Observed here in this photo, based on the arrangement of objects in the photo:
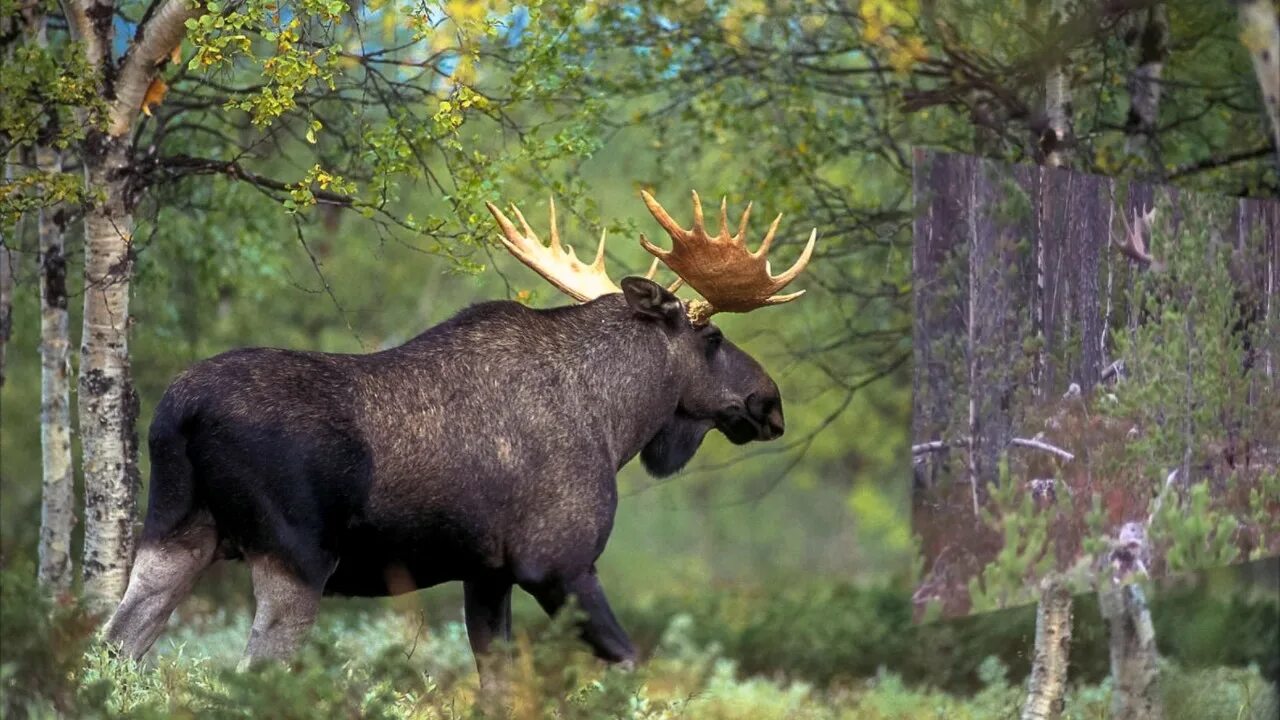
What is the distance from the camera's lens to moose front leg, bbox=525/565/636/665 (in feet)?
25.5

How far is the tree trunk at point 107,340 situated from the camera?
901 centimetres

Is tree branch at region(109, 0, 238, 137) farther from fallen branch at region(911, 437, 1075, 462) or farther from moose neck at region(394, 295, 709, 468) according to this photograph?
fallen branch at region(911, 437, 1075, 462)

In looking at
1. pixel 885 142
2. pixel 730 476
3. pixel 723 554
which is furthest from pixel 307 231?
pixel 723 554

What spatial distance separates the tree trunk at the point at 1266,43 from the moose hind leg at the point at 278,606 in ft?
13.5

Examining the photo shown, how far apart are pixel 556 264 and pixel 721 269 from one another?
0.90m

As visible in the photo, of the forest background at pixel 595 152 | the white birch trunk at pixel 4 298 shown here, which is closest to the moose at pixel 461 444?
the forest background at pixel 595 152

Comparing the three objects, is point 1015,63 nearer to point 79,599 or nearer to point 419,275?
point 79,599

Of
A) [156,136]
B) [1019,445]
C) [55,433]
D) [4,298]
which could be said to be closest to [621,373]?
[1019,445]

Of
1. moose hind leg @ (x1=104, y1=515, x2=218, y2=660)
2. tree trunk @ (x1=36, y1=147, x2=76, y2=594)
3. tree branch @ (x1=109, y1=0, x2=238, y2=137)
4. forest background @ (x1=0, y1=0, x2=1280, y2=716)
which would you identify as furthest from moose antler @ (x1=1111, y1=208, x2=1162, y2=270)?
tree trunk @ (x1=36, y1=147, x2=76, y2=594)

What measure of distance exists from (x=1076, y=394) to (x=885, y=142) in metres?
5.31

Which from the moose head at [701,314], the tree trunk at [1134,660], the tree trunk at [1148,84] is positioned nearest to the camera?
the tree trunk at [1134,660]

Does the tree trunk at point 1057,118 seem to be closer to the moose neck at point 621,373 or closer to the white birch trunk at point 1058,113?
the white birch trunk at point 1058,113

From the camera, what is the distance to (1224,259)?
911 cm

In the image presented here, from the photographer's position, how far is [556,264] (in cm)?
913
